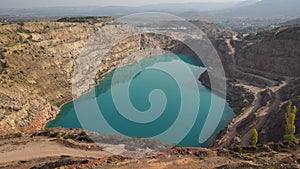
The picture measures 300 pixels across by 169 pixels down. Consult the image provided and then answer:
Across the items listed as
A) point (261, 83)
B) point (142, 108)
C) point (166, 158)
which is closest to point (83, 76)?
point (142, 108)

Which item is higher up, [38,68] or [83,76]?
[38,68]

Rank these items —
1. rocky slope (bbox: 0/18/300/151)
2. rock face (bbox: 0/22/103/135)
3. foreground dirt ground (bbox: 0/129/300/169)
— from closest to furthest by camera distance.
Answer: foreground dirt ground (bbox: 0/129/300/169)
rocky slope (bbox: 0/18/300/151)
rock face (bbox: 0/22/103/135)

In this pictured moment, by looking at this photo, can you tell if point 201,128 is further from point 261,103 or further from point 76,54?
point 76,54

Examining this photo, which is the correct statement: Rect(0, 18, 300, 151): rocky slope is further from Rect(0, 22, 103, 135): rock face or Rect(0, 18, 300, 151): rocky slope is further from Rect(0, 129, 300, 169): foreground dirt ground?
Rect(0, 129, 300, 169): foreground dirt ground

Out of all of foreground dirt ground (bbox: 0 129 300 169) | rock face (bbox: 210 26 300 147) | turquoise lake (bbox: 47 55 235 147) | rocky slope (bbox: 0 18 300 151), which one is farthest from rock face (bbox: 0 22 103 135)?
rock face (bbox: 210 26 300 147)

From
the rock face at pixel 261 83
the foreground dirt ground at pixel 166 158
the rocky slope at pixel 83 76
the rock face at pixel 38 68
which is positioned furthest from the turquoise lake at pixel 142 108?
the foreground dirt ground at pixel 166 158

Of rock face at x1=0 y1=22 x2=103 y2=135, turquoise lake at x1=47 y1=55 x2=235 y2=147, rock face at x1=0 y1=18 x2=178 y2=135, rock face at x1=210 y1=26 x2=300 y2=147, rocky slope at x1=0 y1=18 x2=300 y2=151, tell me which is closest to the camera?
rock face at x1=210 y1=26 x2=300 y2=147

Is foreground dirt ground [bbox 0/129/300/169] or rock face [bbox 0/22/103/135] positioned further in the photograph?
rock face [bbox 0/22/103/135]

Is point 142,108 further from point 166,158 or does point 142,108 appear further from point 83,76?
point 83,76

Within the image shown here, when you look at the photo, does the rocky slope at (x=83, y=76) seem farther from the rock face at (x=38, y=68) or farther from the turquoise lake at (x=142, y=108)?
the turquoise lake at (x=142, y=108)
